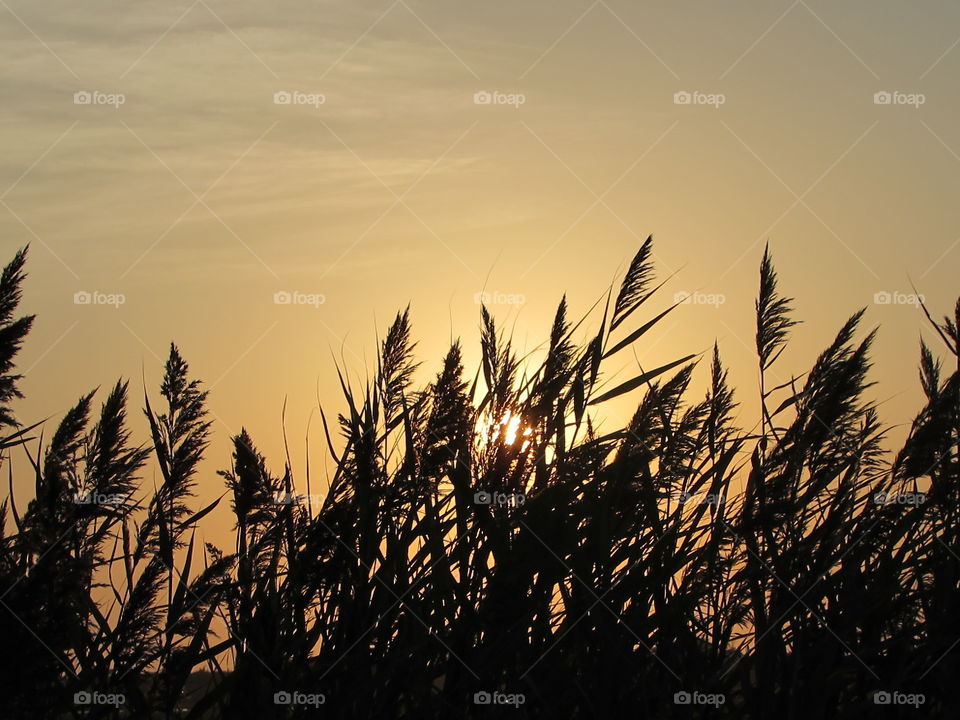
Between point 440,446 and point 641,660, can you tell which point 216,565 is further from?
point 641,660

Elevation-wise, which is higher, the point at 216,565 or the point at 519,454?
the point at 519,454

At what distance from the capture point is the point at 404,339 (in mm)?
2971

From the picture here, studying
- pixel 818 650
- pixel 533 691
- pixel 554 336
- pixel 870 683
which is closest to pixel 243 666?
pixel 533 691

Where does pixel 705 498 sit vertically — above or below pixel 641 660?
above

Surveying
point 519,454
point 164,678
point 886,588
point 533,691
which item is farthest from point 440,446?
point 886,588

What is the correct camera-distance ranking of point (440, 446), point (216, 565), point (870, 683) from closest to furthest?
1. point (216, 565)
2. point (440, 446)
3. point (870, 683)

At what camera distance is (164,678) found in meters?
2.64

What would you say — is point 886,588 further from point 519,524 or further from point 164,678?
point 164,678

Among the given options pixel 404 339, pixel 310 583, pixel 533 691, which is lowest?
pixel 533 691

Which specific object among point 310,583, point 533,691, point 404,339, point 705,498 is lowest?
point 533,691

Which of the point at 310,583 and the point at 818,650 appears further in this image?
the point at 818,650

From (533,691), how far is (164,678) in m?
0.95

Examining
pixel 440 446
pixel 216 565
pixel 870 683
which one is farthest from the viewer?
pixel 870 683

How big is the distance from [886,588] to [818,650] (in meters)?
0.34
